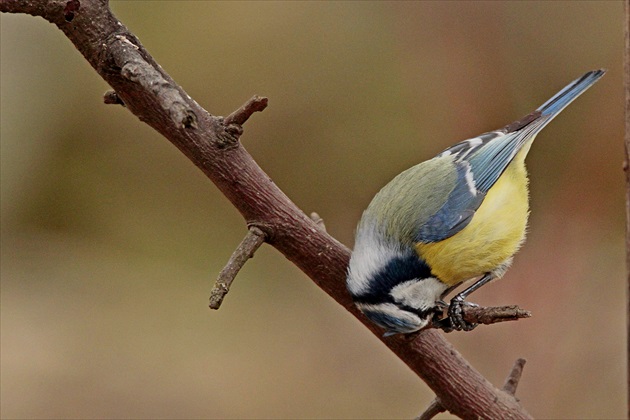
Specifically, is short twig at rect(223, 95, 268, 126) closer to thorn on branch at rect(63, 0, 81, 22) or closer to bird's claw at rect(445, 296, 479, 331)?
thorn on branch at rect(63, 0, 81, 22)

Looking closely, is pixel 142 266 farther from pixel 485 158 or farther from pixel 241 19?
pixel 485 158

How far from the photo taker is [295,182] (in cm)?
273

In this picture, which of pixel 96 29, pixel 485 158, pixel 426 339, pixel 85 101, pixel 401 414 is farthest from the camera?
pixel 85 101

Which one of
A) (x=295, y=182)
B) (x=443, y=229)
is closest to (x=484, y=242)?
(x=443, y=229)

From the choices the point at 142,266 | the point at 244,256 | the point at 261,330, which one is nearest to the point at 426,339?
the point at 244,256

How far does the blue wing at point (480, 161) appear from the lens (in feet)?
4.82

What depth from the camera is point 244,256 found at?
3.26 ft

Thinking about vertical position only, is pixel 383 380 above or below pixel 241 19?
below

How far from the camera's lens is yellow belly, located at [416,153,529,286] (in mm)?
1435

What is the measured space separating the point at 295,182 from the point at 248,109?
5.87 feet

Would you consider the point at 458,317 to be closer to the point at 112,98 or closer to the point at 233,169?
the point at 233,169

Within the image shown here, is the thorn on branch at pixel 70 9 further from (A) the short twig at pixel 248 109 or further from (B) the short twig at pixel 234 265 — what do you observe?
(B) the short twig at pixel 234 265

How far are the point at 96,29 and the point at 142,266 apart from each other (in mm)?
1801

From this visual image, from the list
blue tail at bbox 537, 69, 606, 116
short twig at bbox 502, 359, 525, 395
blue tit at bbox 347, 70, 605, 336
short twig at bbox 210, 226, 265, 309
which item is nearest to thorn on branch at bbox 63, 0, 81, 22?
short twig at bbox 210, 226, 265, 309
